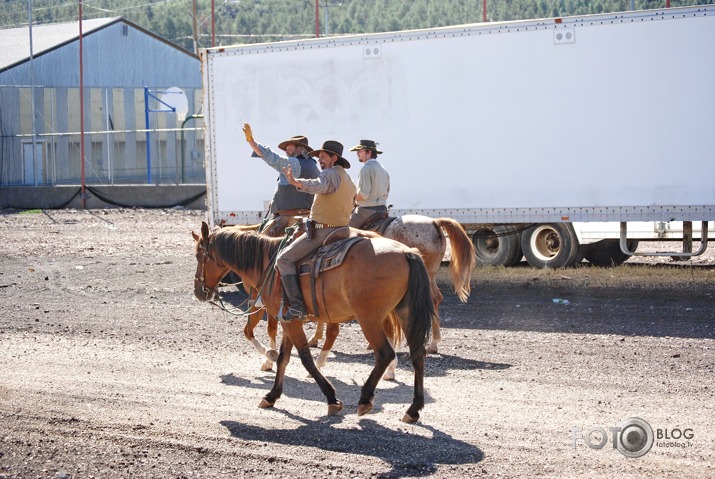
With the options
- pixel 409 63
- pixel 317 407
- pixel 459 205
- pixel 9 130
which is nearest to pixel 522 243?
pixel 459 205

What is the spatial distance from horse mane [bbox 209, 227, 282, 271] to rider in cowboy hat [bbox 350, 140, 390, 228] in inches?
103

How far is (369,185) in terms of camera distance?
11883 millimetres

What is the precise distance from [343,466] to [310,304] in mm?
2116

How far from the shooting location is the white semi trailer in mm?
14195

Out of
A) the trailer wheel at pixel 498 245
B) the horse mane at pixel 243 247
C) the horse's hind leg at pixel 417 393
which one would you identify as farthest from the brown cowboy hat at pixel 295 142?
the trailer wheel at pixel 498 245

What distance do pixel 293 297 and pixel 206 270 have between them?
4.92 feet

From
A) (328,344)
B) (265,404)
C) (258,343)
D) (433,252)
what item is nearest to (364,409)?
(265,404)

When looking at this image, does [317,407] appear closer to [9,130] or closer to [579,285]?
[579,285]

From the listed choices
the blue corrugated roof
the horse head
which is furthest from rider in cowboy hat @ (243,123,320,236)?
the blue corrugated roof

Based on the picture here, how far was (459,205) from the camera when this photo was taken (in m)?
15.4

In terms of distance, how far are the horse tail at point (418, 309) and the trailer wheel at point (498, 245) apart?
8.92 meters

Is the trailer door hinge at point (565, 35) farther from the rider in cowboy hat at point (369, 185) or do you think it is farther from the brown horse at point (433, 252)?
the brown horse at point (433, 252)

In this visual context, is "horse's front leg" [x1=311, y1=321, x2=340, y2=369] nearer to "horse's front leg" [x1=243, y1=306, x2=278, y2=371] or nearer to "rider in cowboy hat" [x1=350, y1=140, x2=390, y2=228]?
"horse's front leg" [x1=243, y1=306, x2=278, y2=371]

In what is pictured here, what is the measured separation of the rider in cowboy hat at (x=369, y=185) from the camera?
11.5 m
